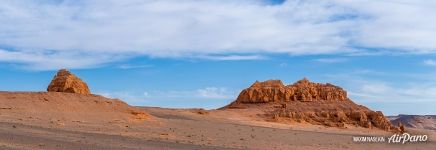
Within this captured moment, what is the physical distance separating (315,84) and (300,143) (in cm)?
3066

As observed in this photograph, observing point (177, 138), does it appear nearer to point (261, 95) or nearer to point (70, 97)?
point (70, 97)

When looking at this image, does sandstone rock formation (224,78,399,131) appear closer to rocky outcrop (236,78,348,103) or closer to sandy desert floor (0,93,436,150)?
rocky outcrop (236,78,348,103)

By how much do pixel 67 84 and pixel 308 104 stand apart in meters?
25.4

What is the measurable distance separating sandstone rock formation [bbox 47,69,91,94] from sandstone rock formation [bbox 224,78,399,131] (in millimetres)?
17353

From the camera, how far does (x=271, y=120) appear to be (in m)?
43.0

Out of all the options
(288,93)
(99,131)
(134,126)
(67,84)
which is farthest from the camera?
(288,93)

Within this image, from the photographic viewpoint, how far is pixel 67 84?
3084 centimetres

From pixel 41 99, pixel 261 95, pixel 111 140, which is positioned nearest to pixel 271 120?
pixel 261 95

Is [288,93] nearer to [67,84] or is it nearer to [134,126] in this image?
[67,84]

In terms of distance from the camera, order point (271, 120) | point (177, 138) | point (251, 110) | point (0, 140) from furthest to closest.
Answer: point (251, 110) → point (271, 120) → point (177, 138) → point (0, 140)

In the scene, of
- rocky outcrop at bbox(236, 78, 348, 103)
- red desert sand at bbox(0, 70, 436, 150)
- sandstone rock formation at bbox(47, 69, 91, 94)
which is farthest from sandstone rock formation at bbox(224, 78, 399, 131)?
sandstone rock formation at bbox(47, 69, 91, 94)

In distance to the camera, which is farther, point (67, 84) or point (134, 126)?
point (67, 84)

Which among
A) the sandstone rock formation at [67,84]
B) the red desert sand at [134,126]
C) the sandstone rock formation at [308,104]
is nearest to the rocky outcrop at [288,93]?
the sandstone rock formation at [308,104]

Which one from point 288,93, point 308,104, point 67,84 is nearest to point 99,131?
point 67,84
